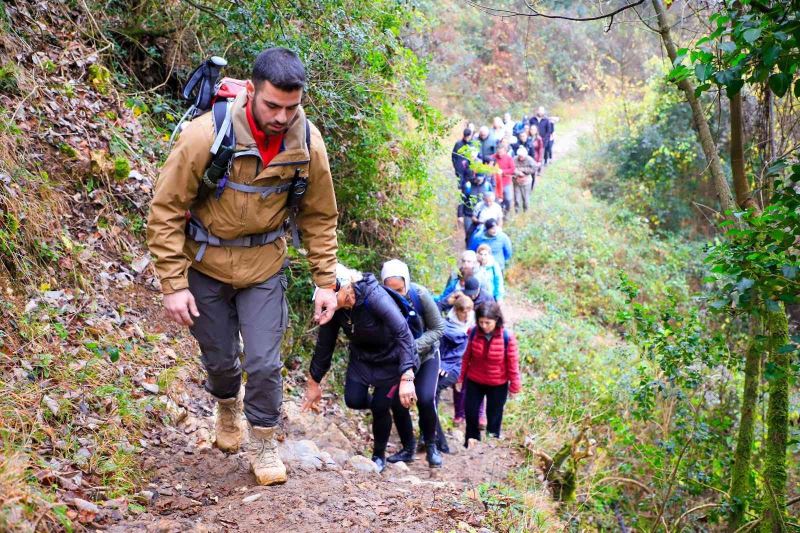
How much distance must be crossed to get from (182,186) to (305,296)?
179 inches

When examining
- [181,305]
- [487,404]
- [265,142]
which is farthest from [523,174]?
[181,305]

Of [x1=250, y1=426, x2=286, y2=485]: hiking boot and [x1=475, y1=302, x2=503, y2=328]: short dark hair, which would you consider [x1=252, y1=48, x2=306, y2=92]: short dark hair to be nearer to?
[x1=250, y1=426, x2=286, y2=485]: hiking boot

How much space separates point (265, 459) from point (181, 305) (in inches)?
46.6

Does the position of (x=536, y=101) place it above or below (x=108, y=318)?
above

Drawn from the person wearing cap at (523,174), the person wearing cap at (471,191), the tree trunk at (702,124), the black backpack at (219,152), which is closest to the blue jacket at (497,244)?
the person wearing cap at (471,191)

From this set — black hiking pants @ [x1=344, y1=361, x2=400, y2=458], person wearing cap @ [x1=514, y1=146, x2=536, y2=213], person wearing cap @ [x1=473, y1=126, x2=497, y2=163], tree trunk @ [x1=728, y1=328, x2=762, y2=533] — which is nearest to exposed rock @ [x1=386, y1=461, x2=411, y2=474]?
black hiking pants @ [x1=344, y1=361, x2=400, y2=458]

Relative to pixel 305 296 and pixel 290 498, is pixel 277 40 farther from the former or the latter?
pixel 290 498

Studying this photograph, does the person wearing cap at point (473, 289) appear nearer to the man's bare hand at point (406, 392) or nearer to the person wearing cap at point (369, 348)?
the person wearing cap at point (369, 348)

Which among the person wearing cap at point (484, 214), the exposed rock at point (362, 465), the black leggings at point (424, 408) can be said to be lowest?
the exposed rock at point (362, 465)

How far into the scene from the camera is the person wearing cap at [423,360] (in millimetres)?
5953

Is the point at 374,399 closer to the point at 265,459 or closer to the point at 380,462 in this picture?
the point at 380,462

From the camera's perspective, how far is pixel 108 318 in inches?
221

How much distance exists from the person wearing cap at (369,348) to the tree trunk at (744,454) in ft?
9.91

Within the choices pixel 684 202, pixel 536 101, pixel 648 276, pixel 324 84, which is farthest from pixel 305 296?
pixel 536 101
